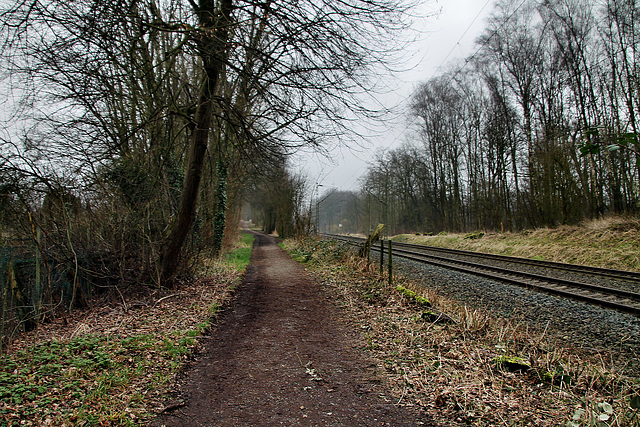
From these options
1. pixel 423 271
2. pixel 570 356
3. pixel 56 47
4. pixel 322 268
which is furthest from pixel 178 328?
pixel 423 271

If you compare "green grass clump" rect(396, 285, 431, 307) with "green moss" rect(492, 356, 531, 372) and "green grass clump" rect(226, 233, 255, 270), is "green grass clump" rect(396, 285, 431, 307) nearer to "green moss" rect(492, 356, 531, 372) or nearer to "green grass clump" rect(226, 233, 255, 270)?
"green moss" rect(492, 356, 531, 372)

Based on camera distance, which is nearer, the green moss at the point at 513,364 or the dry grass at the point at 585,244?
the green moss at the point at 513,364

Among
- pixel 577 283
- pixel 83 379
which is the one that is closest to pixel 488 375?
pixel 83 379

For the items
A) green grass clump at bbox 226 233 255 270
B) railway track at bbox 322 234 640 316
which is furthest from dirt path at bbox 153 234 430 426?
green grass clump at bbox 226 233 255 270

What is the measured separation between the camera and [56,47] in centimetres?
506

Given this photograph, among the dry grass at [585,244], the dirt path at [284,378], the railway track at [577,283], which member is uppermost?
A: the dry grass at [585,244]

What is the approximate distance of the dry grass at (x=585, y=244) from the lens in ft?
36.1

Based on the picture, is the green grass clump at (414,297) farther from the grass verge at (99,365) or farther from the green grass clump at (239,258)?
the green grass clump at (239,258)

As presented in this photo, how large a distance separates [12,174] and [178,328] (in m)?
3.26

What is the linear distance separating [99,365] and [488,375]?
13.0 feet

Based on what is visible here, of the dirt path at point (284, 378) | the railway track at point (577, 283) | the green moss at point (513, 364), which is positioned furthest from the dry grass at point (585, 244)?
the dirt path at point (284, 378)

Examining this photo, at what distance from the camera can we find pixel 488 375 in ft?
11.8

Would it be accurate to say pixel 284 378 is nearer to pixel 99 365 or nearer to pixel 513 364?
pixel 99 365

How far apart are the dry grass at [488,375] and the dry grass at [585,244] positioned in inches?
307
